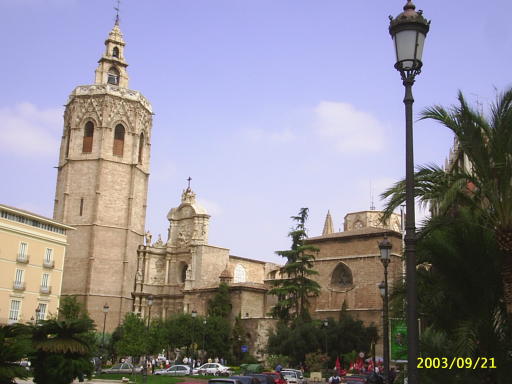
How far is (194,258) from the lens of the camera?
60.6m

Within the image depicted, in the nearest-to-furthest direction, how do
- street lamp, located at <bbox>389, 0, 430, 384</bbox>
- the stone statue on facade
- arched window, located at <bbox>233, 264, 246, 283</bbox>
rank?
street lamp, located at <bbox>389, 0, 430, 384</bbox> < the stone statue on facade < arched window, located at <bbox>233, 264, 246, 283</bbox>

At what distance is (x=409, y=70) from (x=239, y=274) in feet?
193

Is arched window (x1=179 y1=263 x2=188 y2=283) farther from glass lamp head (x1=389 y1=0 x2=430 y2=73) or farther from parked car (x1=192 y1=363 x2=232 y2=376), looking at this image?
glass lamp head (x1=389 y1=0 x2=430 y2=73)

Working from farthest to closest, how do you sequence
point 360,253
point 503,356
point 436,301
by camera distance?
point 360,253 → point 436,301 → point 503,356

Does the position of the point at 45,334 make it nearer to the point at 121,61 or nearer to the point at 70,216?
the point at 70,216

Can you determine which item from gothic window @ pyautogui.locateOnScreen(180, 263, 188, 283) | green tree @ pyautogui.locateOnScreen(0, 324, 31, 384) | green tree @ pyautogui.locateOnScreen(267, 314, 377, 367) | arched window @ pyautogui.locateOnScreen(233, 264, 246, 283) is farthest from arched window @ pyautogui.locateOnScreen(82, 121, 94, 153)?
green tree @ pyautogui.locateOnScreen(0, 324, 31, 384)

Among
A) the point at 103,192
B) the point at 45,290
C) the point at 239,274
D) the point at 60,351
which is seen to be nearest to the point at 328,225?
the point at 239,274

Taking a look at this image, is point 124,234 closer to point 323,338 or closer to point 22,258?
point 22,258

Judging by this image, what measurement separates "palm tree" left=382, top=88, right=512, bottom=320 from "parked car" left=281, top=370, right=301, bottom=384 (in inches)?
816

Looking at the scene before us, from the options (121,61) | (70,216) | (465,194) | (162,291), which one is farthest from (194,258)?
(465,194)

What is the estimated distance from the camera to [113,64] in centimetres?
6819

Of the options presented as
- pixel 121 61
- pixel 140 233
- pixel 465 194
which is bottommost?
pixel 465 194

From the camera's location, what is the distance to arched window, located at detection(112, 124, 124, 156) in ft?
205

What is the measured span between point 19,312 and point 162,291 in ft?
68.2
